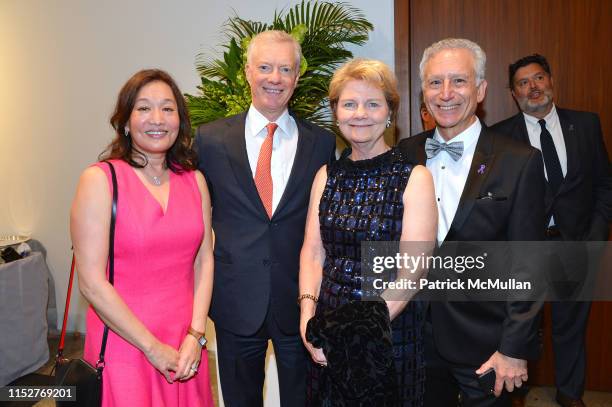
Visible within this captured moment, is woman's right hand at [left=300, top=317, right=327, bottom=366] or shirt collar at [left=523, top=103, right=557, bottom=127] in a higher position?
shirt collar at [left=523, top=103, right=557, bottom=127]

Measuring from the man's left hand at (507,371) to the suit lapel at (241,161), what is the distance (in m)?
1.06

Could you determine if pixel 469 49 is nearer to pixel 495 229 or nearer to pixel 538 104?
pixel 495 229

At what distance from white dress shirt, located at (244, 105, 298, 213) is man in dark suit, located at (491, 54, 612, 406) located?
155 cm

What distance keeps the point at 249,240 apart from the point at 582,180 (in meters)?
2.13

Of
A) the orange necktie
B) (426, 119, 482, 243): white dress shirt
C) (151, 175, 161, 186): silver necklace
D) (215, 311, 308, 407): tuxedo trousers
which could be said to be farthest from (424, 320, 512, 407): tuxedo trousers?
(151, 175, 161, 186): silver necklace

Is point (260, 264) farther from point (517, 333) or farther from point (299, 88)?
point (299, 88)

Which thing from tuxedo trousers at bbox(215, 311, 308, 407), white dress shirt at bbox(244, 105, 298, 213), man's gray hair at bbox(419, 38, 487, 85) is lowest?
tuxedo trousers at bbox(215, 311, 308, 407)

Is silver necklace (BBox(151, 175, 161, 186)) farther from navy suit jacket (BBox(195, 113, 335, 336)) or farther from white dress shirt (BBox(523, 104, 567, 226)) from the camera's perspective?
white dress shirt (BBox(523, 104, 567, 226))

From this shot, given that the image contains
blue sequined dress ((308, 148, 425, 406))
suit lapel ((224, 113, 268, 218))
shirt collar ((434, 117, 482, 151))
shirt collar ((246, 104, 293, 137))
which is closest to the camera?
blue sequined dress ((308, 148, 425, 406))

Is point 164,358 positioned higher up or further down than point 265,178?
further down

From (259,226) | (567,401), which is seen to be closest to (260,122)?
(259,226)

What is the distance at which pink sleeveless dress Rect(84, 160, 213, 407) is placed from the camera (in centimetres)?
186

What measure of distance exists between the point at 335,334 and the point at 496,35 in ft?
8.75

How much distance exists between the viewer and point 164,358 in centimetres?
192
